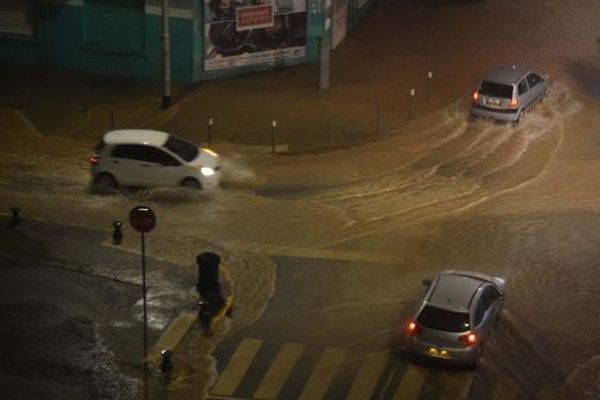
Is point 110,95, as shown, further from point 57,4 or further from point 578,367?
point 578,367

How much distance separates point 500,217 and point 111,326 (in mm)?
10543

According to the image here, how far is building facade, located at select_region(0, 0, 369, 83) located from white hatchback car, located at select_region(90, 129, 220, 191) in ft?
34.1

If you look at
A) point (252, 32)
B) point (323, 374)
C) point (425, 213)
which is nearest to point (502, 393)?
point (323, 374)

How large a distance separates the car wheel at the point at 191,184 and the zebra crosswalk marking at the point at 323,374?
28.1 ft

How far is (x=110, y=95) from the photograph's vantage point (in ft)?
120

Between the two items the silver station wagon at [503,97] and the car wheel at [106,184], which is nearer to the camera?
the car wheel at [106,184]

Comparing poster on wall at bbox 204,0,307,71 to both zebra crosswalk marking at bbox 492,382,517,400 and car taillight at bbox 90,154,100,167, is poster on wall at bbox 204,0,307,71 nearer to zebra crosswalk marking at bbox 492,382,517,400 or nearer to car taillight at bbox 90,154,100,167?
car taillight at bbox 90,154,100,167

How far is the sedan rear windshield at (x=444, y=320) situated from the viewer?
19562 mm

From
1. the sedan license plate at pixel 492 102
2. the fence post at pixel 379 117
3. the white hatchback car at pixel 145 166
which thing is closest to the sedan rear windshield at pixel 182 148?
the white hatchback car at pixel 145 166

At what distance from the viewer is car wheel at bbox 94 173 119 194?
91.2 feet

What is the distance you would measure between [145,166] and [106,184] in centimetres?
122

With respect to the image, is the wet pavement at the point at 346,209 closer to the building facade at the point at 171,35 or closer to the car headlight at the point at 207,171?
the car headlight at the point at 207,171

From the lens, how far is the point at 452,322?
773 inches

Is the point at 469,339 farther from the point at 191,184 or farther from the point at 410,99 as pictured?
the point at 410,99
